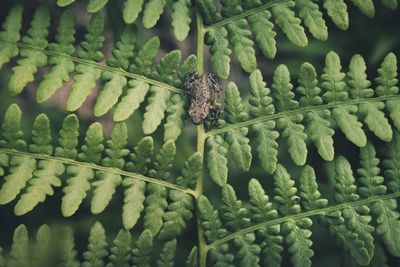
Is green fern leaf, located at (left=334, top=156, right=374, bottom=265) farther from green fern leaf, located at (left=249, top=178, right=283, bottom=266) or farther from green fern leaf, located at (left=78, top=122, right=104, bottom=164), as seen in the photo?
green fern leaf, located at (left=78, top=122, right=104, bottom=164)

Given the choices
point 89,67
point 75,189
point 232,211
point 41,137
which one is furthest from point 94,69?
point 232,211

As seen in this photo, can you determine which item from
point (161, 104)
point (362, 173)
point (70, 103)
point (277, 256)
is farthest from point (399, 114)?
A: point (70, 103)

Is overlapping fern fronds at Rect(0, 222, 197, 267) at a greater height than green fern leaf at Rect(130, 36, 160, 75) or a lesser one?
lesser

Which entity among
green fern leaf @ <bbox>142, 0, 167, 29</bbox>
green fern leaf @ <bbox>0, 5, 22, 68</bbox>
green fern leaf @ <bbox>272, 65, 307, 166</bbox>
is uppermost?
green fern leaf @ <bbox>142, 0, 167, 29</bbox>

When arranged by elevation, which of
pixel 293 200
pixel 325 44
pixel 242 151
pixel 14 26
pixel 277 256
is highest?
pixel 325 44

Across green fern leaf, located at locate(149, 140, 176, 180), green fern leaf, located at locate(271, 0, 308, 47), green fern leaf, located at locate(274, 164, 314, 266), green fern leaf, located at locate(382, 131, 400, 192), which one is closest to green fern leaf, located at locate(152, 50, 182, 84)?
green fern leaf, located at locate(149, 140, 176, 180)

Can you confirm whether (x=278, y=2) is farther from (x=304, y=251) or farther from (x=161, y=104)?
(x=304, y=251)

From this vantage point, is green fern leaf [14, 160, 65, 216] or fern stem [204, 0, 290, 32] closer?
green fern leaf [14, 160, 65, 216]

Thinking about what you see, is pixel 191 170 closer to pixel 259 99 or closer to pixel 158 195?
pixel 158 195
